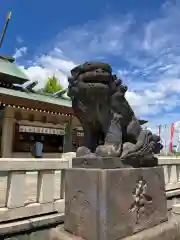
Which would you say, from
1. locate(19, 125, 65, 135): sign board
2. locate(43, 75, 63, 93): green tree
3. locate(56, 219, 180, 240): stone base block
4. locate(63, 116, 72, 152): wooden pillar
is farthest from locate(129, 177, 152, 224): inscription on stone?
locate(43, 75, 63, 93): green tree

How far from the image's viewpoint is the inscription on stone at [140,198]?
2.88m

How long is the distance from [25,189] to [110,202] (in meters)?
1.60

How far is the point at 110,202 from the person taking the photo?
2566 mm

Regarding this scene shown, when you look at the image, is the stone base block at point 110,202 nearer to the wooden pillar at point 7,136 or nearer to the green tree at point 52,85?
the wooden pillar at point 7,136

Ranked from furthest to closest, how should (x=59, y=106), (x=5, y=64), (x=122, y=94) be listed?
(x=5, y=64) → (x=59, y=106) → (x=122, y=94)

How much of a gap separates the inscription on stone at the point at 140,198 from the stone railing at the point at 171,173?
2.92 meters

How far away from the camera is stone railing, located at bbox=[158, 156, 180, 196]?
5.91 m

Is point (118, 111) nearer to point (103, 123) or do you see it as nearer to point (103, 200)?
point (103, 123)

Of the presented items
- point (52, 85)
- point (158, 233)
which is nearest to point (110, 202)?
point (158, 233)

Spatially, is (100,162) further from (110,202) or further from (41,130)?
(41,130)

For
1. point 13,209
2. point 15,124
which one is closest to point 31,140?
point 15,124

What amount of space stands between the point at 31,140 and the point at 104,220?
397 inches

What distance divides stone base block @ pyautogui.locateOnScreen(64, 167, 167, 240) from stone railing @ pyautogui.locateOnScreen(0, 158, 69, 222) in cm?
80

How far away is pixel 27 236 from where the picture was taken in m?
3.38
